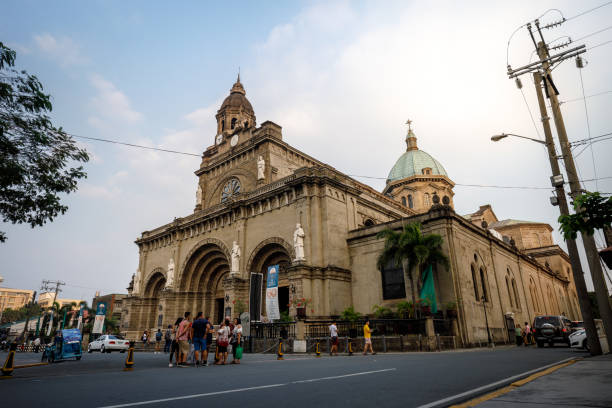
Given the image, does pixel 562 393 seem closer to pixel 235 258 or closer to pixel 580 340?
pixel 580 340

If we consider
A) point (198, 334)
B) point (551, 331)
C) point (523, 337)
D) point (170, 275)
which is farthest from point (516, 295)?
point (170, 275)

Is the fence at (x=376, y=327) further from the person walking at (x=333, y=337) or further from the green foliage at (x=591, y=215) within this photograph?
the green foliage at (x=591, y=215)

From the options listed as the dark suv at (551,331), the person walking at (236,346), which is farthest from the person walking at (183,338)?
the dark suv at (551,331)

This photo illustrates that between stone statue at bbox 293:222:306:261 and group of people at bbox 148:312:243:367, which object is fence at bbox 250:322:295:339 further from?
group of people at bbox 148:312:243:367

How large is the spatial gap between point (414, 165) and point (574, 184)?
1820 inches

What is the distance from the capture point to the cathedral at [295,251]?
1015 inches

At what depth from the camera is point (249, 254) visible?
104 ft

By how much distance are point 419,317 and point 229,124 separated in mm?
32693

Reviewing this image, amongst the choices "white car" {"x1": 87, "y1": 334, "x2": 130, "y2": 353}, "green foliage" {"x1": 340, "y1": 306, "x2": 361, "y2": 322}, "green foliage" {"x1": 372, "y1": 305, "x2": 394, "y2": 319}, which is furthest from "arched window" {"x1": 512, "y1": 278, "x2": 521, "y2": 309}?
"white car" {"x1": 87, "y1": 334, "x2": 130, "y2": 353}

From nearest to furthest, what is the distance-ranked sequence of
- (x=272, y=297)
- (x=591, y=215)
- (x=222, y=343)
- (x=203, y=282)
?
(x=591, y=215), (x=222, y=343), (x=272, y=297), (x=203, y=282)

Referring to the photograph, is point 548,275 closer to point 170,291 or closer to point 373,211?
point 373,211

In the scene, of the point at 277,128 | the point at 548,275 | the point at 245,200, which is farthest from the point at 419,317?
the point at 548,275

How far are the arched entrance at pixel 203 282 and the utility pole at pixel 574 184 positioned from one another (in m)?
30.0

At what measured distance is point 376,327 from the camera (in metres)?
22.6
